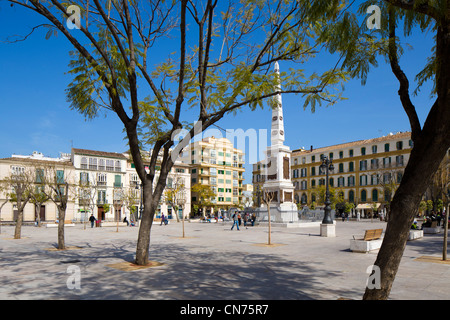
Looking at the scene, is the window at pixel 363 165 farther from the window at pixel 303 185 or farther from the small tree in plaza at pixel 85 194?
the small tree in plaza at pixel 85 194

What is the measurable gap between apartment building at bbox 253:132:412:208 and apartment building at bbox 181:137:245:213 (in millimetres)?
15080

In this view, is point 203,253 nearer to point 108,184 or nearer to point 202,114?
point 202,114

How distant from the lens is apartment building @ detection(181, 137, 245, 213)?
8118 cm

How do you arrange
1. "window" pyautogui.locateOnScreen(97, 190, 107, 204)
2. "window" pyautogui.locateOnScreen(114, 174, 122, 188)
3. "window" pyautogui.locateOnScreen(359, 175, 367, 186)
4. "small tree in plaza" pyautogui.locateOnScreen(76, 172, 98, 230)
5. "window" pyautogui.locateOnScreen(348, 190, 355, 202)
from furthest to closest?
1. "window" pyautogui.locateOnScreen(348, 190, 355, 202)
2. "window" pyautogui.locateOnScreen(359, 175, 367, 186)
3. "window" pyautogui.locateOnScreen(114, 174, 122, 188)
4. "window" pyautogui.locateOnScreen(97, 190, 107, 204)
5. "small tree in plaza" pyautogui.locateOnScreen(76, 172, 98, 230)

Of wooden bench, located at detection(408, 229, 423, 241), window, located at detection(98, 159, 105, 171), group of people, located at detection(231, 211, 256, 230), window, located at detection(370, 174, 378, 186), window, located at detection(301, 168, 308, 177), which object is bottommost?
group of people, located at detection(231, 211, 256, 230)

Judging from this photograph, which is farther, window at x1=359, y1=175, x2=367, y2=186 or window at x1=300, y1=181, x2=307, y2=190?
window at x1=300, y1=181, x2=307, y2=190

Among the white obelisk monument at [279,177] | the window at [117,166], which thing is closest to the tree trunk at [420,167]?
the white obelisk monument at [279,177]

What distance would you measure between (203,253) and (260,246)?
131 inches

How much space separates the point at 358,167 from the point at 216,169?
31.0 meters

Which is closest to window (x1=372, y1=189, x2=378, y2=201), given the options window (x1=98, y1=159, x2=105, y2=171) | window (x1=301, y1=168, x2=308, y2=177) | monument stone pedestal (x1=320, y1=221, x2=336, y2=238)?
window (x1=301, y1=168, x2=308, y2=177)

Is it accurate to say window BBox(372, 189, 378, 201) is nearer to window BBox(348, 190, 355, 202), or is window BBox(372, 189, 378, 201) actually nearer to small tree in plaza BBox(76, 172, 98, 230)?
window BBox(348, 190, 355, 202)

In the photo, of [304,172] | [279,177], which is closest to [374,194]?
[304,172]

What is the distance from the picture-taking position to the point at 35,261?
476 inches

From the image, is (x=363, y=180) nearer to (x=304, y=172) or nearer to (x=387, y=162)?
(x=387, y=162)
